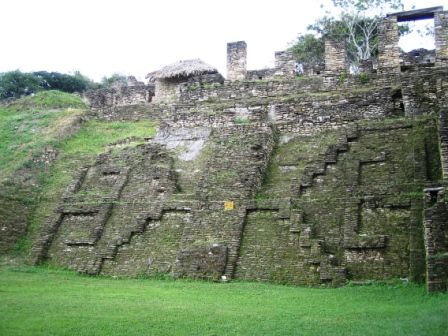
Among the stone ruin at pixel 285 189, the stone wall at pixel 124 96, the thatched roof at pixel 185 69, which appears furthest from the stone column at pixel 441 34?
the stone wall at pixel 124 96

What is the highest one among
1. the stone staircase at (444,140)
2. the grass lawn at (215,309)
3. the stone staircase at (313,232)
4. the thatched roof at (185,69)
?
the thatched roof at (185,69)

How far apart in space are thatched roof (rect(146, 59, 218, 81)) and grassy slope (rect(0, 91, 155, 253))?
580 cm

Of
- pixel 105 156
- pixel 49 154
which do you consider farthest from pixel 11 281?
pixel 49 154

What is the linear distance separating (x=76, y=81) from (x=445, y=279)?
43.2 m

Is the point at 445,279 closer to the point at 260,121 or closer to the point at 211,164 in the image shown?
the point at 211,164

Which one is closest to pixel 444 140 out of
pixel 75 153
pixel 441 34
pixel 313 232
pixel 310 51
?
pixel 313 232

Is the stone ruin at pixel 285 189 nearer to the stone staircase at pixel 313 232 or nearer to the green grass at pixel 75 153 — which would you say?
the stone staircase at pixel 313 232

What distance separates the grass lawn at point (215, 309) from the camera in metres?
9.41

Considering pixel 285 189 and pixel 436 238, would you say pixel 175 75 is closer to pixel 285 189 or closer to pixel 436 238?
pixel 285 189

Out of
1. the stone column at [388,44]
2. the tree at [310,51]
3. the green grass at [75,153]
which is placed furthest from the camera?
the tree at [310,51]

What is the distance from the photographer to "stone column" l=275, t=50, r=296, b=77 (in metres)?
27.1

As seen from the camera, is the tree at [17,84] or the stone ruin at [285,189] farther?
the tree at [17,84]

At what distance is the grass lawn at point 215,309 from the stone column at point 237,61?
52.1 ft

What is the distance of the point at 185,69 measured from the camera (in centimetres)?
3575
